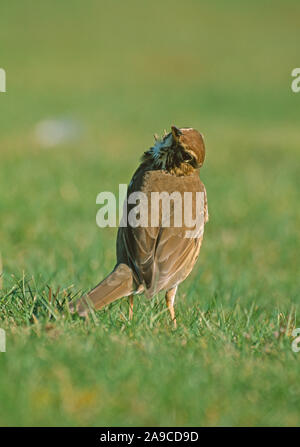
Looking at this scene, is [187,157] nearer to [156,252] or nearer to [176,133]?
[176,133]

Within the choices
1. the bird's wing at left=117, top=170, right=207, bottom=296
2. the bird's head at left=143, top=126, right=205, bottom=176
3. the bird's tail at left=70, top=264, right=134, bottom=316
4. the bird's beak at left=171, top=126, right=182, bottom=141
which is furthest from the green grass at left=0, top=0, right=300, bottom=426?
the bird's beak at left=171, top=126, right=182, bottom=141

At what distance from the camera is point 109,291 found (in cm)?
458

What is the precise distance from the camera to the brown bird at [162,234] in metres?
4.73

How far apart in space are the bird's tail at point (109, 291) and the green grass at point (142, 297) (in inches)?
3.9

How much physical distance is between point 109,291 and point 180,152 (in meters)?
1.07

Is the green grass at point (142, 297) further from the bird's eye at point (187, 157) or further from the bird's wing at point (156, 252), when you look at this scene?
the bird's eye at point (187, 157)

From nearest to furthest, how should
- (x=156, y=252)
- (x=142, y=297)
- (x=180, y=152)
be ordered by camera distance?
(x=156, y=252) < (x=180, y=152) < (x=142, y=297)

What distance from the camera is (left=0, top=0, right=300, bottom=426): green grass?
3275 mm

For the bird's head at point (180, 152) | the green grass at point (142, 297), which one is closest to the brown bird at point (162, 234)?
the bird's head at point (180, 152)

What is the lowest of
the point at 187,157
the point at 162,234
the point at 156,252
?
the point at 156,252

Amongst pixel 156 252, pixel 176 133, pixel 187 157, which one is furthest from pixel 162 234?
pixel 176 133

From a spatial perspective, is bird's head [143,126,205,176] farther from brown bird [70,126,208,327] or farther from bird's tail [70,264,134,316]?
bird's tail [70,264,134,316]

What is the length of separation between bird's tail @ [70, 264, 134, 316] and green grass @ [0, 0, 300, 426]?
0.33ft
